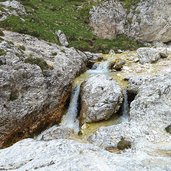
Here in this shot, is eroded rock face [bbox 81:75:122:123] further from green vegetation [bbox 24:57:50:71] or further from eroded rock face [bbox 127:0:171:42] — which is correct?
eroded rock face [bbox 127:0:171:42]

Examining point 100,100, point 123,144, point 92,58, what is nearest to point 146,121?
point 123,144

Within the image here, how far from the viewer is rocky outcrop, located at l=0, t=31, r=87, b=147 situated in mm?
33250

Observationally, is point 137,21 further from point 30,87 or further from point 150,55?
point 30,87

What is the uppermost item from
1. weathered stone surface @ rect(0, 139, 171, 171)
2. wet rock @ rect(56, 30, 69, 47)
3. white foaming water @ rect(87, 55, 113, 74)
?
wet rock @ rect(56, 30, 69, 47)

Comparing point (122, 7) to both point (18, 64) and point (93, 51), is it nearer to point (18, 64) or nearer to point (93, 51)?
point (93, 51)

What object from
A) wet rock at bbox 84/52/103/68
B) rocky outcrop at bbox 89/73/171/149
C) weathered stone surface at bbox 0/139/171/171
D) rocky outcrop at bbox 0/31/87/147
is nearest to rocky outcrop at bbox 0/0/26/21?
rocky outcrop at bbox 0/31/87/147

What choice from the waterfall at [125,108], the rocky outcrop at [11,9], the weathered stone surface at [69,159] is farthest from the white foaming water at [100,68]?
the weathered stone surface at [69,159]

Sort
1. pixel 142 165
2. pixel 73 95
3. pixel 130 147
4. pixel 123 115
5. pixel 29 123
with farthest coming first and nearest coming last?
1. pixel 73 95
2. pixel 123 115
3. pixel 29 123
4. pixel 130 147
5. pixel 142 165

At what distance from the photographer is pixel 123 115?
121ft

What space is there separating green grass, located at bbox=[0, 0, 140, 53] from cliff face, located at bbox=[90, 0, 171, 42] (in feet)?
Answer: 5.02

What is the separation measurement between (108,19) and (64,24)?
7.45 m

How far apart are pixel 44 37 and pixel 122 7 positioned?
1727 centimetres

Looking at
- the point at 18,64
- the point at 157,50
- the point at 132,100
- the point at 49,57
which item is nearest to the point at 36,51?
the point at 49,57

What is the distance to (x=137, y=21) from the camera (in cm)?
5728
